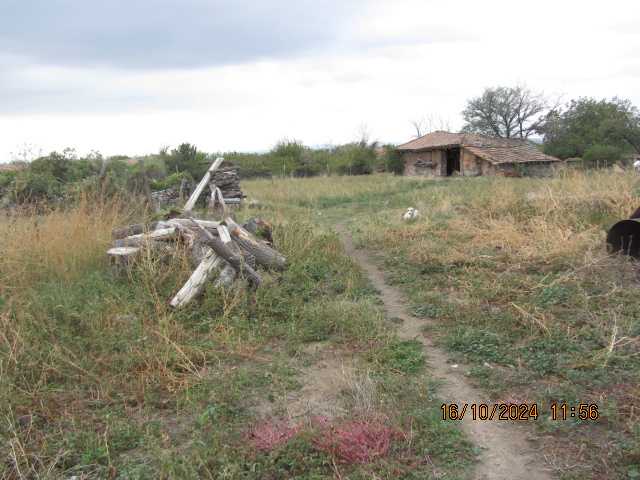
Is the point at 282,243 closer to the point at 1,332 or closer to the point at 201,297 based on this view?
the point at 201,297

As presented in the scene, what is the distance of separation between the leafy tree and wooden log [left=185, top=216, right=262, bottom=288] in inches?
1161

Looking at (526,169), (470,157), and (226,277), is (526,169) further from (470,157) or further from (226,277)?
(226,277)

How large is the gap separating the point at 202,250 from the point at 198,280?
957 millimetres

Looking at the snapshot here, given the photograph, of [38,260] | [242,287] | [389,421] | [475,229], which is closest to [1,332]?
[38,260]

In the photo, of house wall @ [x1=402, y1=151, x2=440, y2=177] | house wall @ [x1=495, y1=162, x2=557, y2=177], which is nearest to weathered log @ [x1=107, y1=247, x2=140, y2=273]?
house wall @ [x1=495, y1=162, x2=557, y2=177]

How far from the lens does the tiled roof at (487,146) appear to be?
77.9ft

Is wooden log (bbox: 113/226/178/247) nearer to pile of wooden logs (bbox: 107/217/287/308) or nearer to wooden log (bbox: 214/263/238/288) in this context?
pile of wooden logs (bbox: 107/217/287/308)

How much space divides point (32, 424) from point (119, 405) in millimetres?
576

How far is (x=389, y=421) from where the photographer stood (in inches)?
131

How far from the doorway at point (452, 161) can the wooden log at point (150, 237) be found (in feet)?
73.2

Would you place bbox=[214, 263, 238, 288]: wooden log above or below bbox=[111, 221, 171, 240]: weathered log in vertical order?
below

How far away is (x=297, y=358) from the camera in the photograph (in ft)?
15.1

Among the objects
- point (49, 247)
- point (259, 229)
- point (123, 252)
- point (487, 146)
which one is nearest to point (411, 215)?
point (259, 229)

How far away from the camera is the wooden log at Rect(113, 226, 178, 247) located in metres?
6.46
